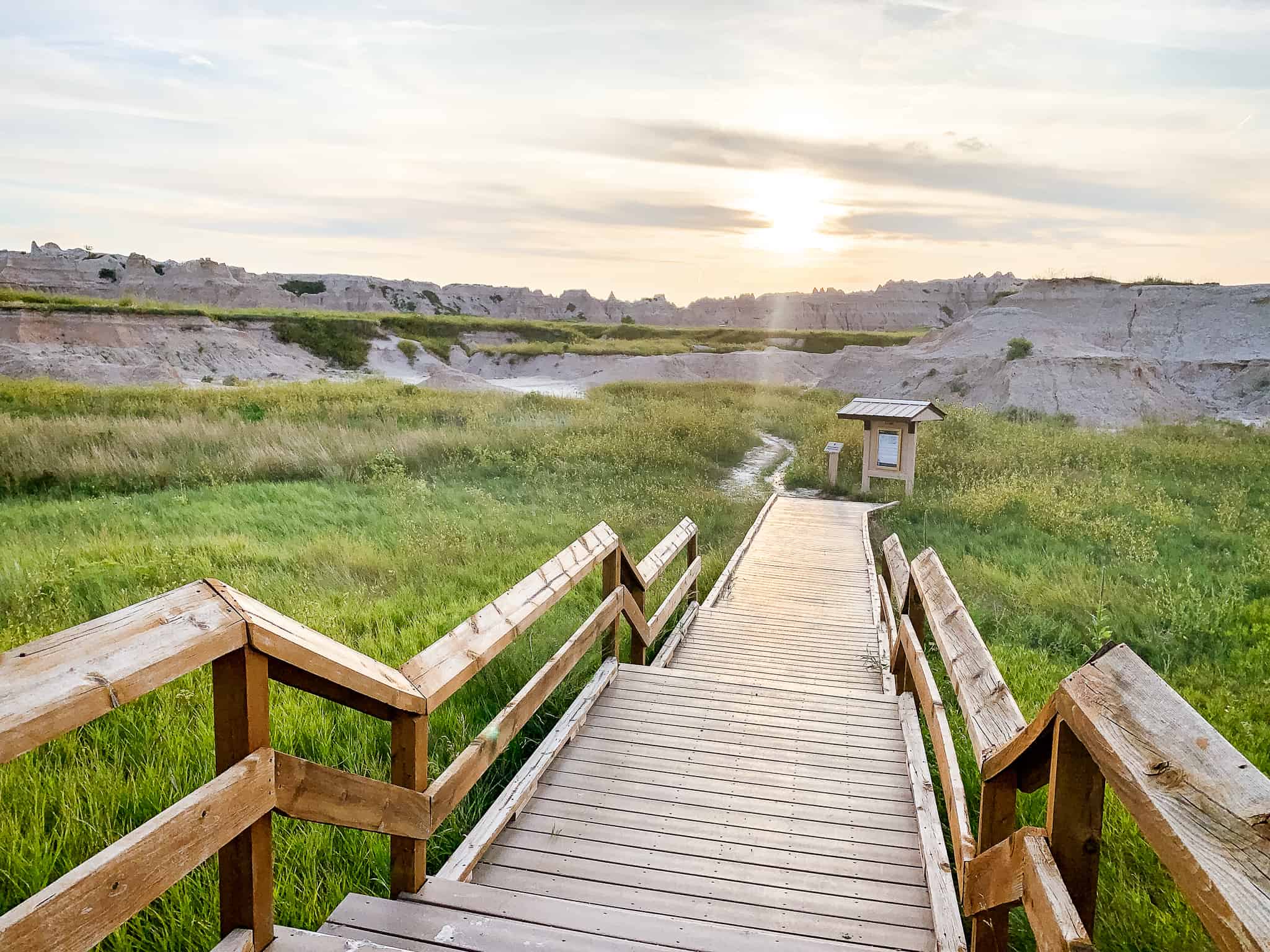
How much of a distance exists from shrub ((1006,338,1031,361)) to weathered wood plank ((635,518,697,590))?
3063cm

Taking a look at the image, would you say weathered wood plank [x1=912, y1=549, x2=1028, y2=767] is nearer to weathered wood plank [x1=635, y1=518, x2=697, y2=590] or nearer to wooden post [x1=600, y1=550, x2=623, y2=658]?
wooden post [x1=600, y1=550, x2=623, y2=658]

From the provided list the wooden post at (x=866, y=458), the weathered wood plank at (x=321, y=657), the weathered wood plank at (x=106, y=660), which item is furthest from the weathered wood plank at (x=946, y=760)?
the wooden post at (x=866, y=458)

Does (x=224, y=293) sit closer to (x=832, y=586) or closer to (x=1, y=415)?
(x=1, y=415)

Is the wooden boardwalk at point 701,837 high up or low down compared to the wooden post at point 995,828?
down

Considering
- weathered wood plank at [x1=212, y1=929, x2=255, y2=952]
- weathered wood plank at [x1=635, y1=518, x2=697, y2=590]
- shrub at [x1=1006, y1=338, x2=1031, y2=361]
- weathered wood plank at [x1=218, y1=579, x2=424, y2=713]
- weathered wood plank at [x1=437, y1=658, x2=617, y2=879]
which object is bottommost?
weathered wood plank at [x1=437, y1=658, x2=617, y2=879]

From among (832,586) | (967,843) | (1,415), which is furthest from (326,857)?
(1,415)

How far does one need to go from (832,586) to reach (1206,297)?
142 feet

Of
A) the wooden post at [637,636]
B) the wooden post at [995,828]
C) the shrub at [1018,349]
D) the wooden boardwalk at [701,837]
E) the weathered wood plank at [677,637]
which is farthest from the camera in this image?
the shrub at [1018,349]

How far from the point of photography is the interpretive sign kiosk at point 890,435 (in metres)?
14.0

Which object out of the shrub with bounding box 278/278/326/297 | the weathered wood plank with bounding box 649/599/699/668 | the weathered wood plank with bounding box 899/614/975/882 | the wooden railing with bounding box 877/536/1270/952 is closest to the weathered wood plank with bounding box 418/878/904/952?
the weathered wood plank with bounding box 899/614/975/882

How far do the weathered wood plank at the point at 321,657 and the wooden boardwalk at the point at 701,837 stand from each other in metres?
0.72

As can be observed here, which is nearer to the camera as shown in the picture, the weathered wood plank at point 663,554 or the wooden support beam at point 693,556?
the weathered wood plank at point 663,554

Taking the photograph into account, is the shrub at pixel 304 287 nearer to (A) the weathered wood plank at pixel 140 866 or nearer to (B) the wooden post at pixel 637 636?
(B) the wooden post at pixel 637 636

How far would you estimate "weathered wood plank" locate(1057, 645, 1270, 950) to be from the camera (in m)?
1.21
